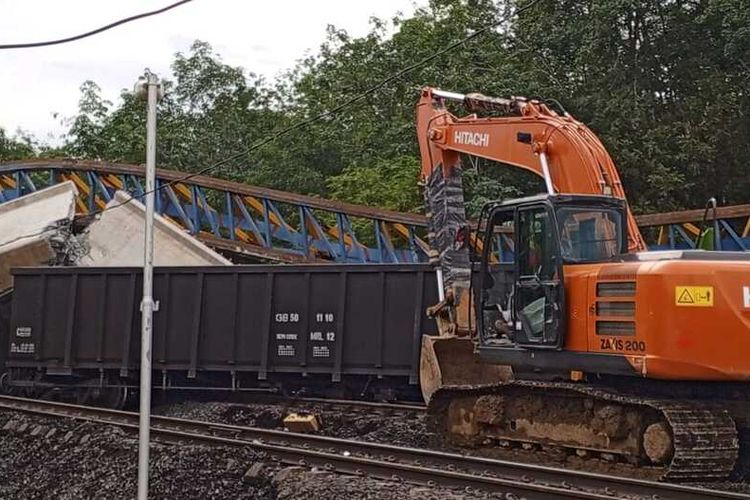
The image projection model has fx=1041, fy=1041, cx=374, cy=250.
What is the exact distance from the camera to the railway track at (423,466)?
872cm

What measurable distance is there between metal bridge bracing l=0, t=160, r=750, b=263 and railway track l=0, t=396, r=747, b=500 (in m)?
7.81

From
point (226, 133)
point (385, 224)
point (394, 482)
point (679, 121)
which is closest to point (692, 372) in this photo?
point (394, 482)

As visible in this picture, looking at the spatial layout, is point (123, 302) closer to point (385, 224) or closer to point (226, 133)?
point (385, 224)

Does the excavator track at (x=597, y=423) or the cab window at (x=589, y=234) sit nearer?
the excavator track at (x=597, y=423)

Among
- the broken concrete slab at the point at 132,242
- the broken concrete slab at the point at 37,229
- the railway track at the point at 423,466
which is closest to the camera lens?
the railway track at the point at 423,466

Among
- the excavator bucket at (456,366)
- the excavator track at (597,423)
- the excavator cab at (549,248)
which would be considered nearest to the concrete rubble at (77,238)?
the excavator bucket at (456,366)

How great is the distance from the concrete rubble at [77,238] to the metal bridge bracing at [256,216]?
1.25m

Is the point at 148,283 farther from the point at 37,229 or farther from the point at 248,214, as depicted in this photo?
the point at 248,214

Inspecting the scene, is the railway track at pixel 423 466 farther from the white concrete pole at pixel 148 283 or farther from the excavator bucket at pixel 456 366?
the white concrete pole at pixel 148 283

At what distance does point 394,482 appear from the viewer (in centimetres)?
948

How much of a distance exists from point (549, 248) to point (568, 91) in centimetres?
1956

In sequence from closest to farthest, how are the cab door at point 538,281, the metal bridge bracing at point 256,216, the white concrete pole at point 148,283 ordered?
the white concrete pole at point 148,283, the cab door at point 538,281, the metal bridge bracing at point 256,216

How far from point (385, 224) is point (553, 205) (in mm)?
14261

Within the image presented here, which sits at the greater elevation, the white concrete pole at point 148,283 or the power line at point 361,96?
the power line at point 361,96
